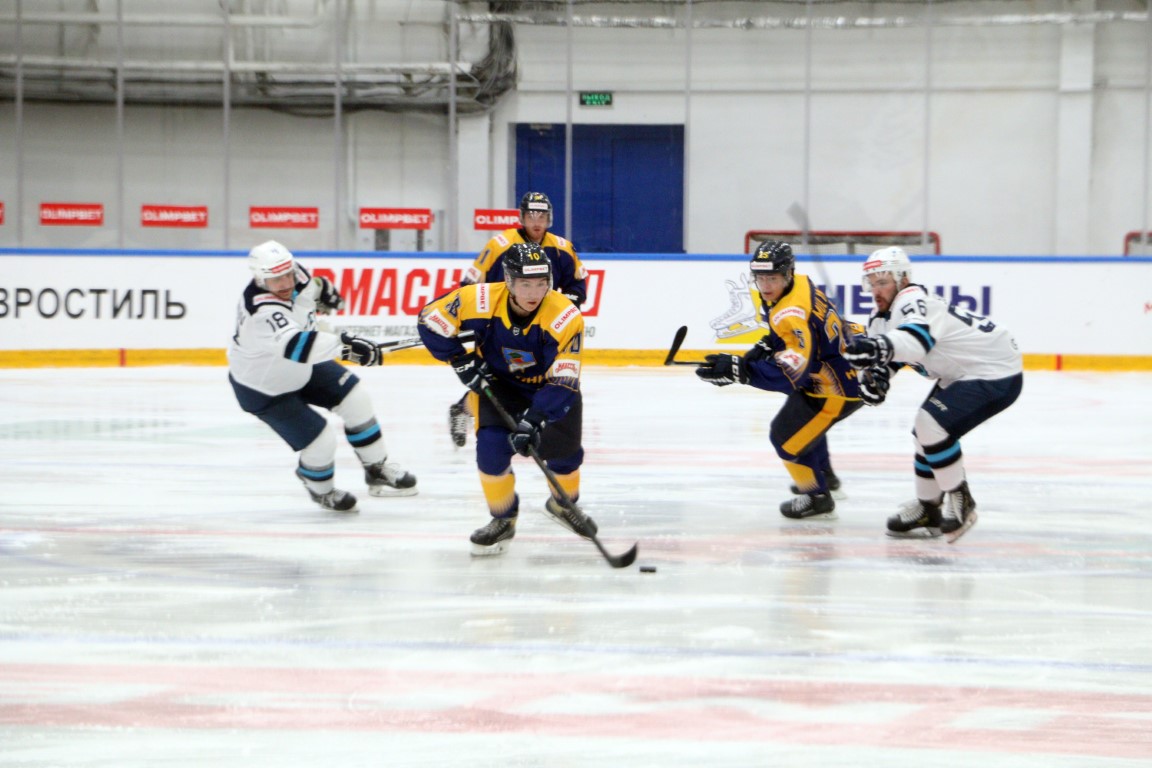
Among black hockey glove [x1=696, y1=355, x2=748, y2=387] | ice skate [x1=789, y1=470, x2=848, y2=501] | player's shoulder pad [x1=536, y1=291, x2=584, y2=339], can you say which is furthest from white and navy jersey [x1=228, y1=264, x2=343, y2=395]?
ice skate [x1=789, y1=470, x2=848, y2=501]

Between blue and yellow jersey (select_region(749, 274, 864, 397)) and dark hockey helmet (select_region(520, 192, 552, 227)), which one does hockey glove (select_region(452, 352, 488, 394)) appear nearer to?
blue and yellow jersey (select_region(749, 274, 864, 397))

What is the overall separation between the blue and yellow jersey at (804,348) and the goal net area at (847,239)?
847cm

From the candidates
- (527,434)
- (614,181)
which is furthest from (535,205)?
(614,181)

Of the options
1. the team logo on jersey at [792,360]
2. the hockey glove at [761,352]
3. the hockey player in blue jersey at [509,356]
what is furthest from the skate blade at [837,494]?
the hockey player in blue jersey at [509,356]

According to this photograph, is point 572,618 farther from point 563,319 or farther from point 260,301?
point 260,301

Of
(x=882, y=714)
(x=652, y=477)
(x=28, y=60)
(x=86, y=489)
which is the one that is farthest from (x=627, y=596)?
(x=28, y=60)

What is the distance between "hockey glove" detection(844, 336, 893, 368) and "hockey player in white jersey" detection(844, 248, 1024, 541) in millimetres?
11

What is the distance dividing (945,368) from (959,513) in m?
0.50

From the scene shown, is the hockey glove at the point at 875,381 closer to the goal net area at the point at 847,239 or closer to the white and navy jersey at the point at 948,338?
the white and navy jersey at the point at 948,338

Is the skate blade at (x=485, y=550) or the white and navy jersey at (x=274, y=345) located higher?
the white and navy jersey at (x=274, y=345)

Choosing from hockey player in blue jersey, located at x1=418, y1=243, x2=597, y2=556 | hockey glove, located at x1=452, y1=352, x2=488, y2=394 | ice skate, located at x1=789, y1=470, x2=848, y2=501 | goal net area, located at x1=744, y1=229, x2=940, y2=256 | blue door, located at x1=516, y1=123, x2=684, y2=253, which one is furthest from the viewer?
goal net area, located at x1=744, y1=229, x2=940, y2=256

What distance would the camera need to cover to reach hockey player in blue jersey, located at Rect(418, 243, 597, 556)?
423 centimetres

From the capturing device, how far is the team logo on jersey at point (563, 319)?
169 inches

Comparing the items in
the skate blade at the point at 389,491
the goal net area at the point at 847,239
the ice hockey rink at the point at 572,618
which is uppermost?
the goal net area at the point at 847,239
